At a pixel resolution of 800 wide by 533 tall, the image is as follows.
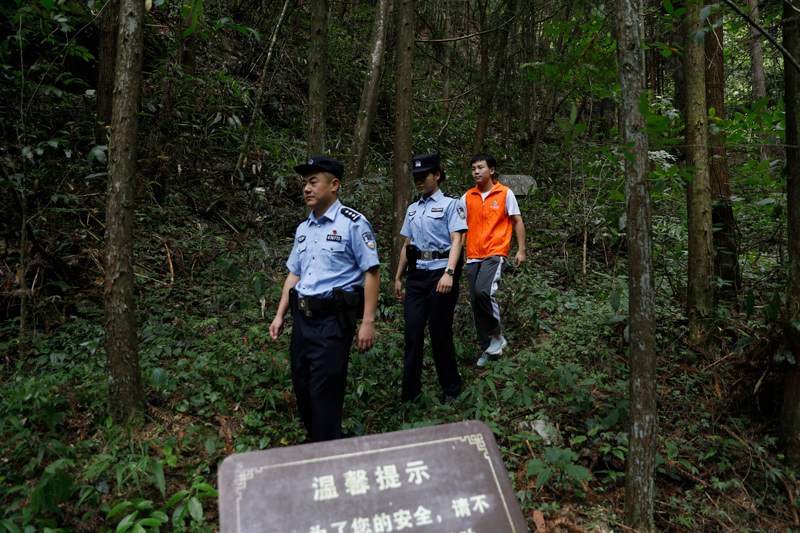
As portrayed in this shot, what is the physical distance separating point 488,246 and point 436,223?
0.92m

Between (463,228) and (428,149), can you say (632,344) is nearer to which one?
(463,228)

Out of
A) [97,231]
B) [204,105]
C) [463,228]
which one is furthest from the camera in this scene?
[204,105]

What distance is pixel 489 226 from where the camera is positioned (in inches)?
217

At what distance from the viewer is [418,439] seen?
6.57 feet

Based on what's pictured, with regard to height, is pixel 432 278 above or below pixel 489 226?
below

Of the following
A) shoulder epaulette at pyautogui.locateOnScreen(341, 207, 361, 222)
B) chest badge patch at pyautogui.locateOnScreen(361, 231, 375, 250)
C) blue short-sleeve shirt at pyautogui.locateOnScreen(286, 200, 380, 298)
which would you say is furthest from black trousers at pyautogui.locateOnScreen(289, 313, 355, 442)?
shoulder epaulette at pyautogui.locateOnScreen(341, 207, 361, 222)

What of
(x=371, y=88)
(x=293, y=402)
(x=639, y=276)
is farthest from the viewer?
(x=371, y=88)

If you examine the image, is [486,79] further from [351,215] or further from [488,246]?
[351,215]

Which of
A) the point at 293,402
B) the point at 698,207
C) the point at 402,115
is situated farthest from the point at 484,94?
the point at 293,402

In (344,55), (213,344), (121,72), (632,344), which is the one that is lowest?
(213,344)

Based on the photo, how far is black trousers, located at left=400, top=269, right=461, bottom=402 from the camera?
4.68 meters

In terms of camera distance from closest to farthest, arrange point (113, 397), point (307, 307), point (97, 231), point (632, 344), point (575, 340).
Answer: point (632, 344) < point (307, 307) < point (113, 397) < point (575, 340) < point (97, 231)

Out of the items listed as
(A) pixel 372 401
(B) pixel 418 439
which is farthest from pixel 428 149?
(B) pixel 418 439

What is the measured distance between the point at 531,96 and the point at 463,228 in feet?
37.6
